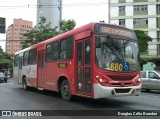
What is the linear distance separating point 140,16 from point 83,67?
5327cm

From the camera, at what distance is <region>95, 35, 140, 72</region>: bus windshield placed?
11891mm

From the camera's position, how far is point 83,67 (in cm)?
1261

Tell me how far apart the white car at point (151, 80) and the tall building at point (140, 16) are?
133 ft

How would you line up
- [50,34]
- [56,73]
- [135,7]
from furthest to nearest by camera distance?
[135,7] → [50,34] → [56,73]

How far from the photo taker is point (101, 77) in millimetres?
11656

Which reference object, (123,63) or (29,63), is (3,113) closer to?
(123,63)

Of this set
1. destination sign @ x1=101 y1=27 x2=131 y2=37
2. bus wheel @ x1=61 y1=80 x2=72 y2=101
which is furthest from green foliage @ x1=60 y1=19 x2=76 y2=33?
destination sign @ x1=101 y1=27 x2=131 y2=37

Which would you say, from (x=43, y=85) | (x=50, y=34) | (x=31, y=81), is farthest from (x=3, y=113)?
(x=50, y=34)

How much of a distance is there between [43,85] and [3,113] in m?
6.69

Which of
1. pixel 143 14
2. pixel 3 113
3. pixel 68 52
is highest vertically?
pixel 143 14

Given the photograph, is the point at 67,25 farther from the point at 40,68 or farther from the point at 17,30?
the point at 40,68

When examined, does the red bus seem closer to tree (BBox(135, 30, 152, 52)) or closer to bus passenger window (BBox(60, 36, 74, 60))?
bus passenger window (BBox(60, 36, 74, 60))

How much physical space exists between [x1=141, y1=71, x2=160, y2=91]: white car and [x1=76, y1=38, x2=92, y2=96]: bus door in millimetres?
9635

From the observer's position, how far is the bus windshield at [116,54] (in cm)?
1189
